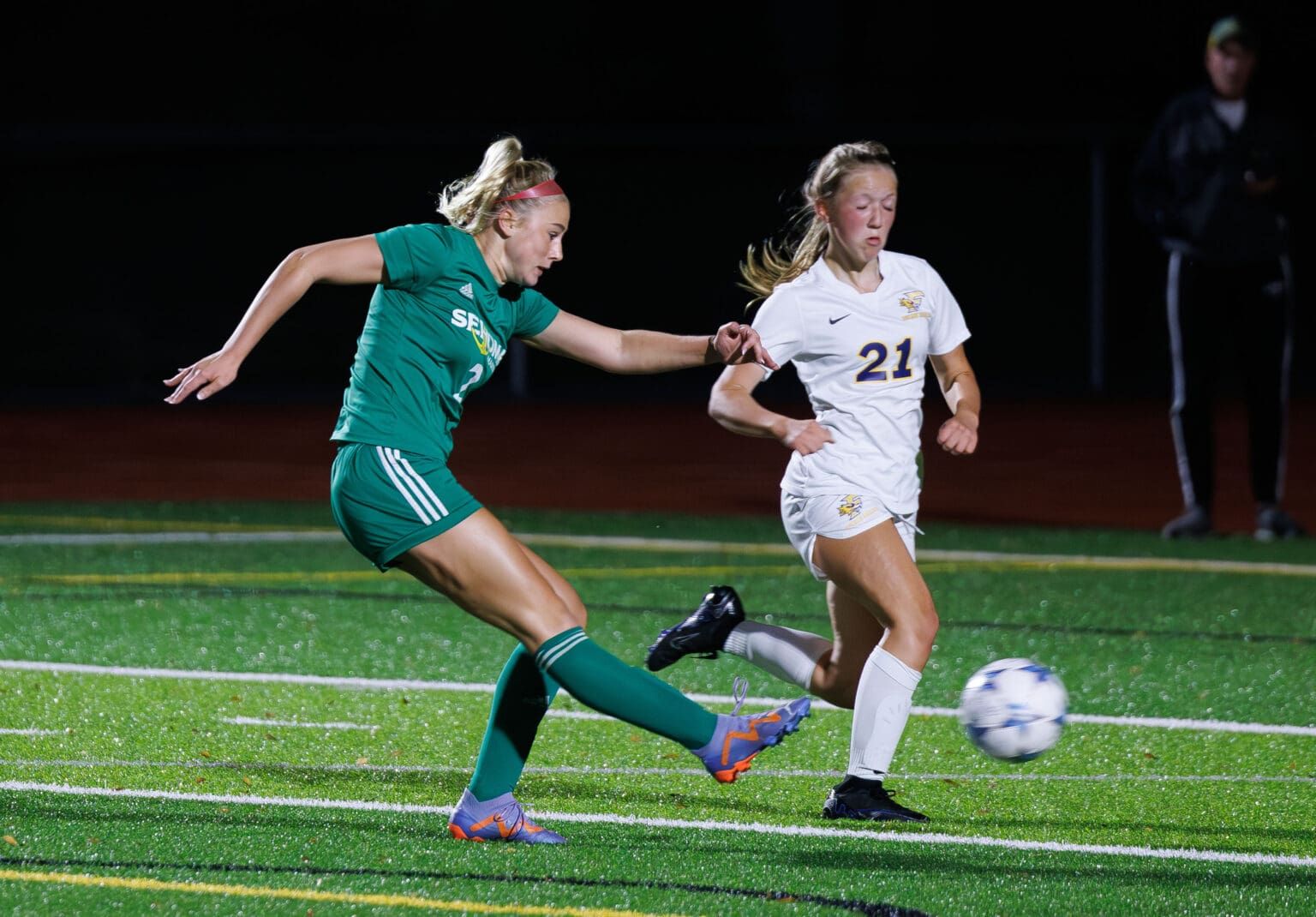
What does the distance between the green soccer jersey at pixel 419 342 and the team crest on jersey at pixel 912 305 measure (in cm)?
119

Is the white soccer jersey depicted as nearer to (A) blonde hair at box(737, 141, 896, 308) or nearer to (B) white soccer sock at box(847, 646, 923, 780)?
Answer: (A) blonde hair at box(737, 141, 896, 308)

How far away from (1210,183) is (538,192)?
7.32 meters

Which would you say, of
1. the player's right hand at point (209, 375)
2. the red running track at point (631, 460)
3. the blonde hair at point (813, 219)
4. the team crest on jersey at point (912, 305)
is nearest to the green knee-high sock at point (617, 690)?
the player's right hand at point (209, 375)

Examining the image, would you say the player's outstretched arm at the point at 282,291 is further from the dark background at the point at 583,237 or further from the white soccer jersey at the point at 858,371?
the dark background at the point at 583,237

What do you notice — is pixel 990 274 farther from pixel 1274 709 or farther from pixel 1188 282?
pixel 1274 709

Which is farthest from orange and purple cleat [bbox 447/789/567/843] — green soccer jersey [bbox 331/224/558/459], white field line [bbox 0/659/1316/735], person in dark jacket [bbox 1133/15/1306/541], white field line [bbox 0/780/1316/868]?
person in dark jacket [bbox 1133/15/1306/541]

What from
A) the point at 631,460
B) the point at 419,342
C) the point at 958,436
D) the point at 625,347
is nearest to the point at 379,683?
the point at 625,347

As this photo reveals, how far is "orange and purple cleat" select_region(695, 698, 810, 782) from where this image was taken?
4.73 meters

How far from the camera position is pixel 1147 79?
31562 millimetres

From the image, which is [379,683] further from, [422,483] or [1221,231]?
[1221,231]

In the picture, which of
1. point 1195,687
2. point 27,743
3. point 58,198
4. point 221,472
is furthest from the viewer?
point 58,198

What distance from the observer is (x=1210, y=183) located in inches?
446

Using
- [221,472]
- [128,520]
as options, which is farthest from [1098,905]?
[221,472]

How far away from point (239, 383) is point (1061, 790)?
60.0 ft
